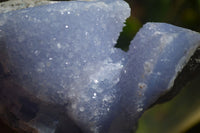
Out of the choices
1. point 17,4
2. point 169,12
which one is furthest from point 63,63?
point 169,12

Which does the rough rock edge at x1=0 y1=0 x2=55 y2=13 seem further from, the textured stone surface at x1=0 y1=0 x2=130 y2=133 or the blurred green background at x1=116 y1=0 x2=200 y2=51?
the blurred green background at x1=116 y1=0 x2=200 y2=51

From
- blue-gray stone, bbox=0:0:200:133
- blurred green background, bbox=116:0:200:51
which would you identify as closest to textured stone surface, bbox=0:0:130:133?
blue-gray stone, bbox=0:0:200:133

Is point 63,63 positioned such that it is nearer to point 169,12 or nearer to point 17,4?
point 17,4

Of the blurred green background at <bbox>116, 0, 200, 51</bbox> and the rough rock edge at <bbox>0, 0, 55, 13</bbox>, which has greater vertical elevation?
the rough rock edge at <bbox>0, 0, 55, 13</bbox>

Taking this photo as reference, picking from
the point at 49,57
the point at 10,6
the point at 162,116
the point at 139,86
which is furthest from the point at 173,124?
the point at 10,6

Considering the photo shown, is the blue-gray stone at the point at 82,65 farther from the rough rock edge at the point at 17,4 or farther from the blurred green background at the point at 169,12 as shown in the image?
the blurred green background at the point at 169,12

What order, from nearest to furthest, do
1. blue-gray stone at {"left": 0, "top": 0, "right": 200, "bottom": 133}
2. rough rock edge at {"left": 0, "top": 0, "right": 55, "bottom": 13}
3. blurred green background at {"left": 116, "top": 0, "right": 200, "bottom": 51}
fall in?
blue-gray stone at {"left": 0, "top": 0, "right": 200, "bottom": 133}, rough rock edge at {"left": 0, "top": 0, "right": 55, "bottom": 13}, blurred green background at {"left": 116, "top": 0, "right": 200, "bottom": 51}

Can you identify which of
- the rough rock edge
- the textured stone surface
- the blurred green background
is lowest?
the blurred green background

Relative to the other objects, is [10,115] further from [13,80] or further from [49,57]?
[49,57]

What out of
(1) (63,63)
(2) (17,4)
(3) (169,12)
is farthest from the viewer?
(3) (169,12)
